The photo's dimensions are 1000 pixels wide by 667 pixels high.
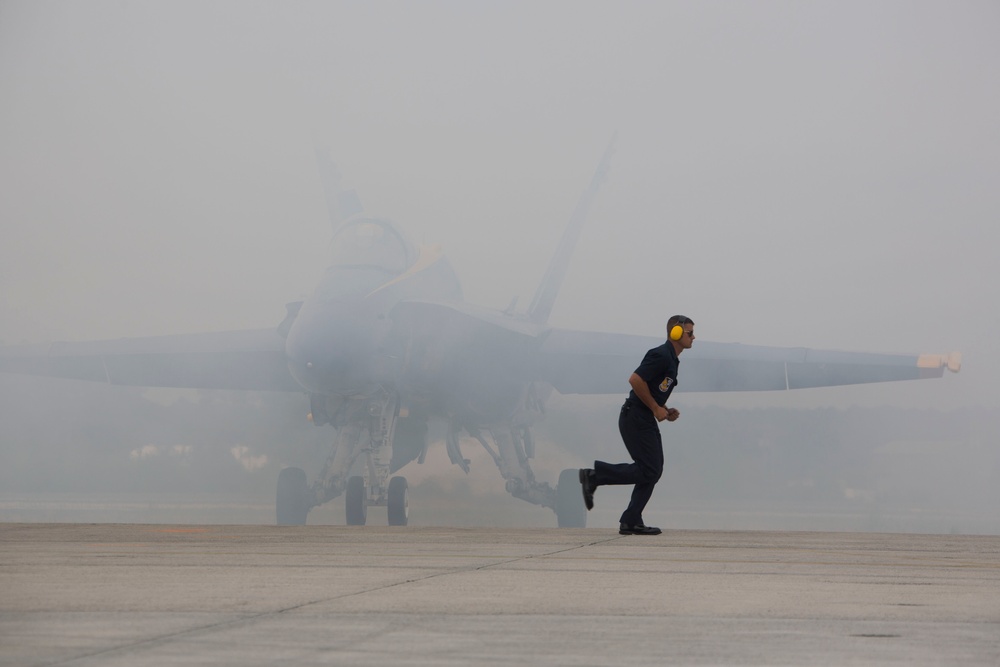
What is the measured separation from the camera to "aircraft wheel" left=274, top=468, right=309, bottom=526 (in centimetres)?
2405

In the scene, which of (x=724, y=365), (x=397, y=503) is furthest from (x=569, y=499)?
(x=397, y=503)

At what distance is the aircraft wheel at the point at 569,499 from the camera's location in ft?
87.2

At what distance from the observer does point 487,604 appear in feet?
16.4

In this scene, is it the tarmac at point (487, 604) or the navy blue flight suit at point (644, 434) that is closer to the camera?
the tarmac at point (487, 604)

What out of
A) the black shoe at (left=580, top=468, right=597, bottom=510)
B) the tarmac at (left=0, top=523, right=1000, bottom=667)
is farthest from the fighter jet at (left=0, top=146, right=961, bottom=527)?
the tarmac at (left=0, top=523, right=1000, bottom=667)

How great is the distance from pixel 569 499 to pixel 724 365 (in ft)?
15.0

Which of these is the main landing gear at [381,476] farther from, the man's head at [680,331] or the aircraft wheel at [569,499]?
the man's head at [680,331]

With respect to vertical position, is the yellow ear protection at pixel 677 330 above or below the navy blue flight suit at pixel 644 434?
above

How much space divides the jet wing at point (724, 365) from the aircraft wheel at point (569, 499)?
7.06 feet

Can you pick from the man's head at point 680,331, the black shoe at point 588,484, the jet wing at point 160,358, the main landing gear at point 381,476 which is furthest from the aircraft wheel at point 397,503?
the man's head at point 680,331

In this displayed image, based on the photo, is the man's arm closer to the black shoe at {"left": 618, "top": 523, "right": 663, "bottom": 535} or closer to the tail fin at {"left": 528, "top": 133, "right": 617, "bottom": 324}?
the black shoe at {"left": 618, "top": 523, "right": 663, "bottom": 535}

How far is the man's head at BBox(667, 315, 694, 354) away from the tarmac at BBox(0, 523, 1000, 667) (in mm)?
1590

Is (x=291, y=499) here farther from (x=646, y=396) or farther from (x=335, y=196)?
(x=646, y=396)

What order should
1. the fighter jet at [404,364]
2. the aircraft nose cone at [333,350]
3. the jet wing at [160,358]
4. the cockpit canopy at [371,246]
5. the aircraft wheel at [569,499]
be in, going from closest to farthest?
the aircraft nose cone at [333,350] < the fighter jet at [404,364] < the cockpit canopy at [371,246] < the jet wing at [160,358] < the aircraft wheel at [569,499]
